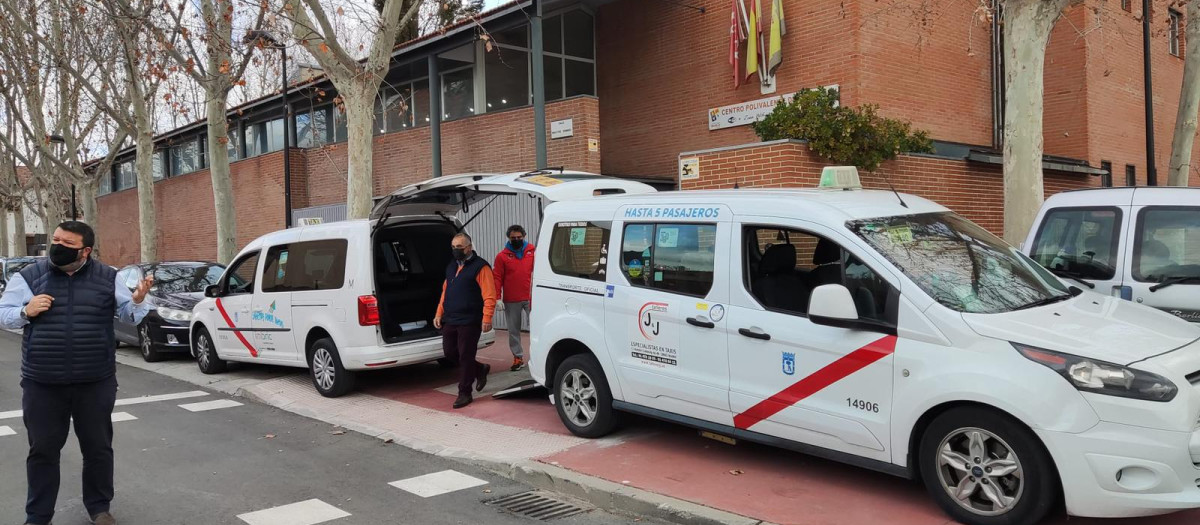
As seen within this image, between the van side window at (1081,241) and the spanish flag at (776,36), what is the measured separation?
22.3 ft

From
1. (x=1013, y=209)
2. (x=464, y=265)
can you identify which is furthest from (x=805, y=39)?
(x=464, y=265)

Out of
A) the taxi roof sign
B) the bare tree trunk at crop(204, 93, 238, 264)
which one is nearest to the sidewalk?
the taxi roof sign

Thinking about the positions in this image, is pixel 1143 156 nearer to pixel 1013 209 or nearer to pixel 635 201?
pixel 1013 209

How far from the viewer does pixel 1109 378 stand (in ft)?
13.0

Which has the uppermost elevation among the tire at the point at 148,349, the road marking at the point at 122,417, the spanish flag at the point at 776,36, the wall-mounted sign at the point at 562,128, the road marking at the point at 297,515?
the spanish flag at the point at 776,36

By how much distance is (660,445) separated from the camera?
638cm

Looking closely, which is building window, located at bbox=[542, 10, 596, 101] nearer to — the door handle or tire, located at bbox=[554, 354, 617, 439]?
tire, located at bbox=[554, 354, 617, 439]

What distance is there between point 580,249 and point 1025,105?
515 centimetres

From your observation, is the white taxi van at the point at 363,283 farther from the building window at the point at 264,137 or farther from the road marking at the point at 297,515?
the building window at the point at 264,137

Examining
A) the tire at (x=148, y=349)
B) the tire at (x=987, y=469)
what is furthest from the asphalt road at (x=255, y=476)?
the tire at (x=148, y=349)

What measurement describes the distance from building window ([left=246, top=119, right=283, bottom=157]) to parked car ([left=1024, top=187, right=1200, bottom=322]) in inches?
839

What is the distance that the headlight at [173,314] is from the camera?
1206 centimetres

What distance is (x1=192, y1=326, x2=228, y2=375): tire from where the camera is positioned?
1095 cm

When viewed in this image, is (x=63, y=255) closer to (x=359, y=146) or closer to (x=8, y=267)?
(x=359, y=146)
